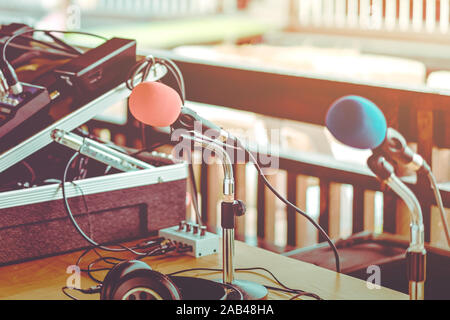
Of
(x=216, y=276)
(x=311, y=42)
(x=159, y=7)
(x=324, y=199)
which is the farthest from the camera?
(x=159, y=7)

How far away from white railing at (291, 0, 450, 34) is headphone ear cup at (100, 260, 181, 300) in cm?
485

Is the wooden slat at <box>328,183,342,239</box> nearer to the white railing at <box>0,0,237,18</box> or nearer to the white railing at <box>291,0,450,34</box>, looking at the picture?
the white railing at <box>291,0,450,34</box>

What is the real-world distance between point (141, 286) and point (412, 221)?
1.22 ft

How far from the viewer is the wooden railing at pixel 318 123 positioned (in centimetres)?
166

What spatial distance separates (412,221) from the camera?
918mm

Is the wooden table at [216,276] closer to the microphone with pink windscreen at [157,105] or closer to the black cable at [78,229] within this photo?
the black cable at [78,229]

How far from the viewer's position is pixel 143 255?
1320 mm

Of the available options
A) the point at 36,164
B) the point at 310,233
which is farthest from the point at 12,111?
the point at 310,233

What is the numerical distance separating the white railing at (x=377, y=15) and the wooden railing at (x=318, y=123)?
3639 mm

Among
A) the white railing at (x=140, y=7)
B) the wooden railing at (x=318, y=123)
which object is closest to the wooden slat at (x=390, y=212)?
the wooden railing at (x=318, y=123)

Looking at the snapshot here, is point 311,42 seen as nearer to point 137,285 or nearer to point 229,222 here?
point 229,222

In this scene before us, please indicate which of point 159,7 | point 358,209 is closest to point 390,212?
point 358,209
